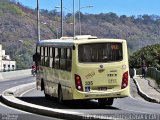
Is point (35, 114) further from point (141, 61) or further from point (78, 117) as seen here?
point (141, 61)

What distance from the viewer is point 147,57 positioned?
324 feet

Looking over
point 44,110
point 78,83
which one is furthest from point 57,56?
point 44,110

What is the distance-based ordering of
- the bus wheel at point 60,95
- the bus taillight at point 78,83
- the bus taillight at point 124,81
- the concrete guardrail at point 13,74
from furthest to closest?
the concrete guardrail at point 13,74
the bus wheel at point 60,95
the bus taillight at point 124,81
the bus taillight at point 78,83

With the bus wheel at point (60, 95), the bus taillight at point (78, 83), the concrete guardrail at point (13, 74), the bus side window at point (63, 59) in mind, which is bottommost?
the concrete guardrail at point (13, 74)

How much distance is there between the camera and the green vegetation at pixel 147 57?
320 feet

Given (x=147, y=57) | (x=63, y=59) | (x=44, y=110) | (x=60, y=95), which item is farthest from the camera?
(x=147, y=57)

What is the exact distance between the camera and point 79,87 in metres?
23.0

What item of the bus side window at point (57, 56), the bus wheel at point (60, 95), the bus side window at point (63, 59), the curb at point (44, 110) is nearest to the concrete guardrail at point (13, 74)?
the bus side window at point (57, 56)

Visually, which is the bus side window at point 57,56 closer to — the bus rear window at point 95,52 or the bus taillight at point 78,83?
the bus rear window at point 95,52

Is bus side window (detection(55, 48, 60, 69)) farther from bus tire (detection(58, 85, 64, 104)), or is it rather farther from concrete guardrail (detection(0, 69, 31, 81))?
concrete guardrail (detection(0, 69, 31, 81))

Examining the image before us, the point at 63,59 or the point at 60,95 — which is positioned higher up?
the point at 63,59

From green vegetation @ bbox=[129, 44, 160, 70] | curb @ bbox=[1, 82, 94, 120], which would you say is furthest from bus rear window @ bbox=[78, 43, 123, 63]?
green vegetation @ bbox=[129, 44, 160, 70]

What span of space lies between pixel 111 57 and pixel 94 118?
842cm

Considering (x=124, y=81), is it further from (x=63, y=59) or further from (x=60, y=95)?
(x=60, y=95)
